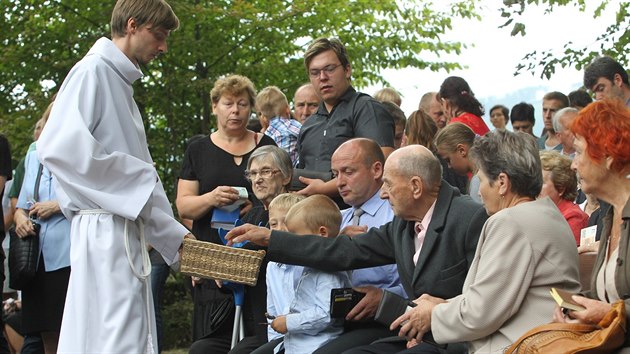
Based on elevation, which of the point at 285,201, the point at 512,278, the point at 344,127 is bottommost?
the point at 512,278

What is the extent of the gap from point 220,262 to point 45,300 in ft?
9.39

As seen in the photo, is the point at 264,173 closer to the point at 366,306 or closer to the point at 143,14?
the point at 366,306

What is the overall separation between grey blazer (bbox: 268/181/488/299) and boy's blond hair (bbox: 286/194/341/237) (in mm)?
249

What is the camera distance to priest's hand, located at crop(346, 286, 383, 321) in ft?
20.3

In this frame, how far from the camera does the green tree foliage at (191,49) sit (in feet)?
43.7

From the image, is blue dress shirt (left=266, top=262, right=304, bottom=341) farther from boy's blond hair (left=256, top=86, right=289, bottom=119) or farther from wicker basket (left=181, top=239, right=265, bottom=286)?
boy's blond hair (left=256, top=86, right=289, bottom=119)

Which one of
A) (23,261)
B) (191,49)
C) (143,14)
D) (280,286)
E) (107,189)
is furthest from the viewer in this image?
(191,49)

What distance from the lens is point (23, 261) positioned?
8375mm

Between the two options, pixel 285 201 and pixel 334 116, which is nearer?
pixel 285 201

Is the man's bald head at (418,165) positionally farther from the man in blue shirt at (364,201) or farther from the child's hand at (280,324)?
the child's hand at (280,324)

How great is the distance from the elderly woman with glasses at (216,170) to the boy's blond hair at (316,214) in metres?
1.56

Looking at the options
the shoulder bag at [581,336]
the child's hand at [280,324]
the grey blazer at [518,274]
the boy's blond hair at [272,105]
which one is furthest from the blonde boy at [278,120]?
the shoulder bag at [581,336]

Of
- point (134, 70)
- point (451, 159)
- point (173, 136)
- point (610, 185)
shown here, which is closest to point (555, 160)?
point (451, 159)

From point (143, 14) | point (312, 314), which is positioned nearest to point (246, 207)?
point (312, 314)
